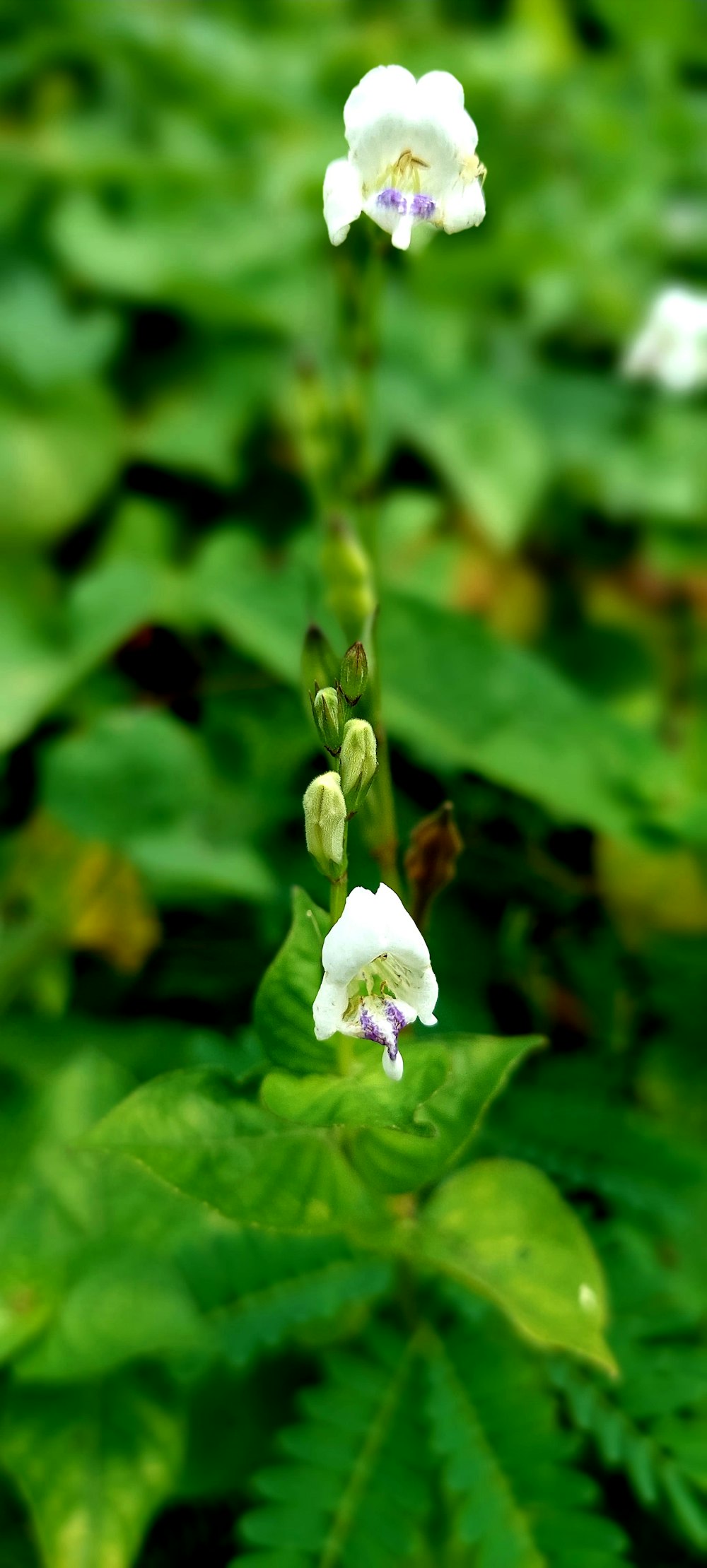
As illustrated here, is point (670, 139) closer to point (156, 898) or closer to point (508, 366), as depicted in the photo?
point (508, 366)

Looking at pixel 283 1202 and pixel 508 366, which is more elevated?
pixel 508 366

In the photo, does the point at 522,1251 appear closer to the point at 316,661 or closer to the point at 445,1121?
the point at 445,1121

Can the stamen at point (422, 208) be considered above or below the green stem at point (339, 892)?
above

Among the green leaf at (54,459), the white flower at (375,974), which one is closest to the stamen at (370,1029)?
the white flower at (375,974)

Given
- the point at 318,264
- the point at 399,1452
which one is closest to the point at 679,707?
the point at 318,264

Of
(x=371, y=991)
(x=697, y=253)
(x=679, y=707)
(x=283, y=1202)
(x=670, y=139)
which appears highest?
(x=670, y=139)

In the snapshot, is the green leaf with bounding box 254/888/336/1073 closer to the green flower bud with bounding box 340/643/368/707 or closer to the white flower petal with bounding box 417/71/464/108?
the green flower bud with bounding box 340/643/368/707

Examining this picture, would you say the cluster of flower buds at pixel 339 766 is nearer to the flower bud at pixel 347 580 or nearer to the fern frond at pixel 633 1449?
the flower bud at pixel 347 580

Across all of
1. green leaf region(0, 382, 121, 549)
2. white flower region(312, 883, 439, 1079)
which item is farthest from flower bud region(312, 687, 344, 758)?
green leaf region(0, 382, 121, 549)
